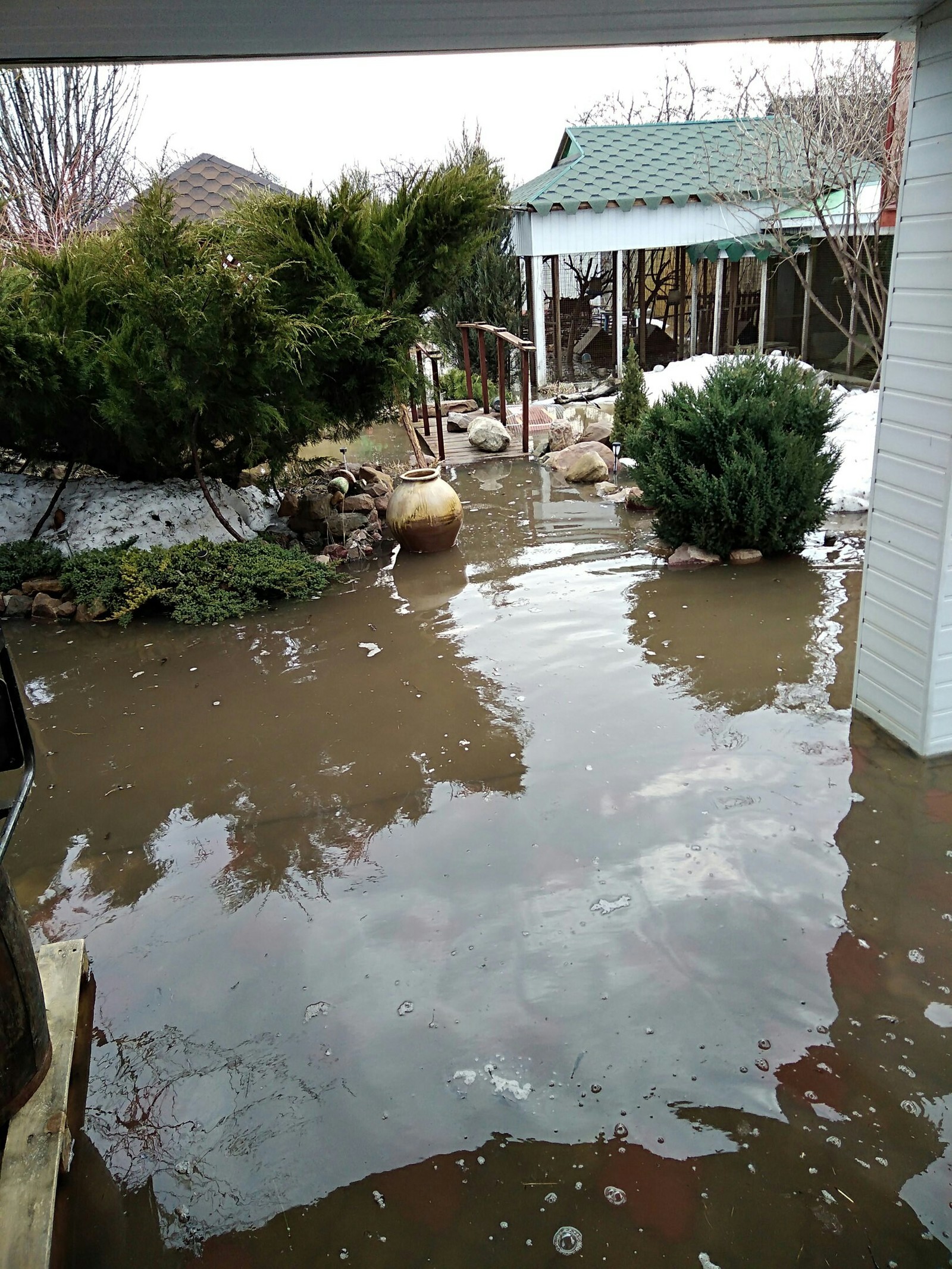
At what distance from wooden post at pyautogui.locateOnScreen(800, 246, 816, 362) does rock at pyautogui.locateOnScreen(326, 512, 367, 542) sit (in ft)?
27.8

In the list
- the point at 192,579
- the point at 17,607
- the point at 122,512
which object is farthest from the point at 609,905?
the point at 122,512

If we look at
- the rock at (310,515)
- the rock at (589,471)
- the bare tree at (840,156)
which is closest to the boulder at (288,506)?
the rock at (310,515)

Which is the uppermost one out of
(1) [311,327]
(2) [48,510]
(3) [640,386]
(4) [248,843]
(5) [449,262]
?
(5) [449,262]

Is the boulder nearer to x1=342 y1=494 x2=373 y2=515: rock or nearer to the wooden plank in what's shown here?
x1=342 y1=494 x2=373 y2=515: rock

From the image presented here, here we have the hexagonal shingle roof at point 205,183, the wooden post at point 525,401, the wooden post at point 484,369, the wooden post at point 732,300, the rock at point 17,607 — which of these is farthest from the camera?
the wooden post at point 732,300

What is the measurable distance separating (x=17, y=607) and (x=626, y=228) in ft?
41.2

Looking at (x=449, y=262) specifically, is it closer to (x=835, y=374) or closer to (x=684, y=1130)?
(x=684, y=1130)

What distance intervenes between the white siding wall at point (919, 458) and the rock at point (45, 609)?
246 inches

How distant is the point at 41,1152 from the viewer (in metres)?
2.47

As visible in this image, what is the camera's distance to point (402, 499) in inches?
318

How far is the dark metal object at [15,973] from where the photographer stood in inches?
87.9

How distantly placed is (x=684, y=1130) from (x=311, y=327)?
20.9 feet

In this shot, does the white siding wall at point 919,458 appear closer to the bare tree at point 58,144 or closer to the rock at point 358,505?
the rock at point 358,505

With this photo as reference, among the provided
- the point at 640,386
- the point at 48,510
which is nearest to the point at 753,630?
the point at 640,386
